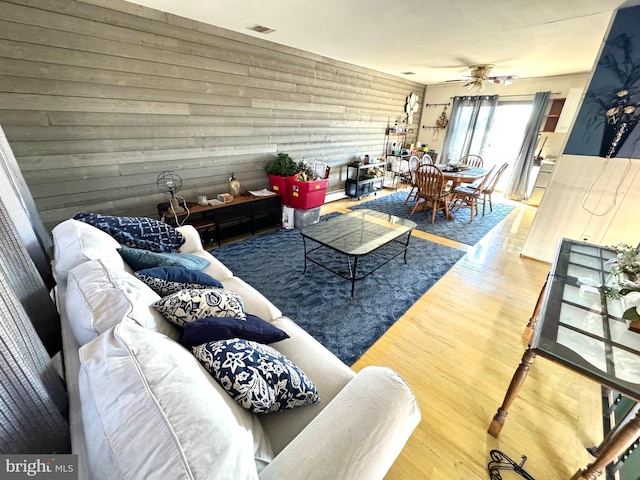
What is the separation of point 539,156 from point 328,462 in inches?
267

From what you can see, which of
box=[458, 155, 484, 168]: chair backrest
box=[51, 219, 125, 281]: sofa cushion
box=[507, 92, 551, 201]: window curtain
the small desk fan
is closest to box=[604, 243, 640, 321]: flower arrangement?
box=[51, 219, 125, 281]: sofa cushion

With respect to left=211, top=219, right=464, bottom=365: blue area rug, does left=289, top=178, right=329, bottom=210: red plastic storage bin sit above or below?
above

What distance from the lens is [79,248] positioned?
43.1 inches

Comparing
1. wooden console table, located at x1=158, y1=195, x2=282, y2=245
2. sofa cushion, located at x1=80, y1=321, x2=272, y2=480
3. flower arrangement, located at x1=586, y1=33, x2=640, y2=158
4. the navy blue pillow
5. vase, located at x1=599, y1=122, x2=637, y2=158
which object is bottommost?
wooden console table, located at x1=158, y1=195, x2=282, y2=245

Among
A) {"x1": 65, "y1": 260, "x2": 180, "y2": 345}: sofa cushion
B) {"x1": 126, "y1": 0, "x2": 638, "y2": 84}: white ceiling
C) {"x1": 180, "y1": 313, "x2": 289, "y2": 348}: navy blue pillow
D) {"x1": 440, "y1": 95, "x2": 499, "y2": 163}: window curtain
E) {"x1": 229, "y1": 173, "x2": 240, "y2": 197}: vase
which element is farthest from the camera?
{"x1": 440, "y1": 95, "x2": 499, "y2": 163}: window curtain

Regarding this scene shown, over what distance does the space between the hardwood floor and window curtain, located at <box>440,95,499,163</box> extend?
456cm

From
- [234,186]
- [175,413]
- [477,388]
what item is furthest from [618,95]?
[234,186]

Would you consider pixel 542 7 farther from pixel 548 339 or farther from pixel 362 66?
pixel 362 66

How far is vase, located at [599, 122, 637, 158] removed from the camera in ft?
7.59

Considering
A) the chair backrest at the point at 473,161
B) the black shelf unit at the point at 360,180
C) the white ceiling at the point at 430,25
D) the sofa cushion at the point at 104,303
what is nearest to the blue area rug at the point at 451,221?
the black shelf unit at the point at 360,180

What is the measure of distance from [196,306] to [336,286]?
1.59m

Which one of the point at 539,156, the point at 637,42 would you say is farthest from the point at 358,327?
the point at 539,156

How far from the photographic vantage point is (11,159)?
1646 millimetres

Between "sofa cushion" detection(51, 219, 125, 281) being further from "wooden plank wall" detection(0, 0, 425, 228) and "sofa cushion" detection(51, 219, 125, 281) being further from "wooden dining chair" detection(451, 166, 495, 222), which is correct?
"wooden dining chair" detection(451, 166, 495, 222)
